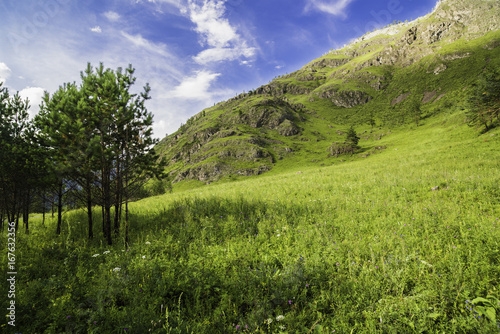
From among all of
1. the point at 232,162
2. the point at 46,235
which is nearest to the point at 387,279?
the point at 46,235

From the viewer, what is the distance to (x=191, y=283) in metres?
4.81

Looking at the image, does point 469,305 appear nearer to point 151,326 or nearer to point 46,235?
point 151,326

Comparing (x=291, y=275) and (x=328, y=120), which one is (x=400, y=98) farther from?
(x=291, y=275)

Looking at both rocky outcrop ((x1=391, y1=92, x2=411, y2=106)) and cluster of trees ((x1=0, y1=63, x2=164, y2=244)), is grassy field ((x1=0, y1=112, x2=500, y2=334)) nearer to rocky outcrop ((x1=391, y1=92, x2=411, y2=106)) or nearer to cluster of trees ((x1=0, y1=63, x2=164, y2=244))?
cluster of trees ((x1=0, y1=63, x2=164, y2=244))

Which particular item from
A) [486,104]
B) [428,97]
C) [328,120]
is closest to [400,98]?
[428,97]

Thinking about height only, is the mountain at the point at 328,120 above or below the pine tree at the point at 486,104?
above

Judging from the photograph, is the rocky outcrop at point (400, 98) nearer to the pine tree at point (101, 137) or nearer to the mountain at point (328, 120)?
the mountain at point (328, 120)

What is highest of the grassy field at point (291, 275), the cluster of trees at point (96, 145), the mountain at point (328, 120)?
the mountain at point (328, 120)

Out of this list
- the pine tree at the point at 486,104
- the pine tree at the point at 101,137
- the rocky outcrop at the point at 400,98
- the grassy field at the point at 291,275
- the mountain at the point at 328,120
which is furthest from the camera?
the rocky outcrop at the point at 400,98

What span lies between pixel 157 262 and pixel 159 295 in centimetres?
131

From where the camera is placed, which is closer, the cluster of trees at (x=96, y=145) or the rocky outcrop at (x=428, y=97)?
the cluster of trees at (x=96, y=145)

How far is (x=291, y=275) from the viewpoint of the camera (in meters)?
4.62

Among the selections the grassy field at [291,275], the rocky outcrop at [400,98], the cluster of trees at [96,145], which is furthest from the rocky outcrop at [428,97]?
the cluster of trees at [96,145]

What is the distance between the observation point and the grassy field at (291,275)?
355 centimetres
